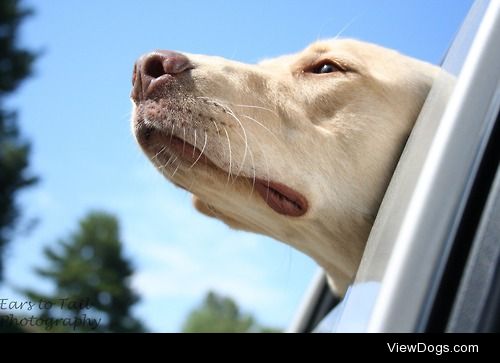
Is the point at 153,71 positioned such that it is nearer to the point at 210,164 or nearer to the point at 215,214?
the point at 210,164

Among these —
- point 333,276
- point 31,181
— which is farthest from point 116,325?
point 333,276

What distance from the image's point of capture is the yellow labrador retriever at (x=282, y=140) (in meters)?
2.55

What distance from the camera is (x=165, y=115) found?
252cm

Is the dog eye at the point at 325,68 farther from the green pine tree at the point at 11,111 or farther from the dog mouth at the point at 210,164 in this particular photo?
the green pine tree at the point at 11,111

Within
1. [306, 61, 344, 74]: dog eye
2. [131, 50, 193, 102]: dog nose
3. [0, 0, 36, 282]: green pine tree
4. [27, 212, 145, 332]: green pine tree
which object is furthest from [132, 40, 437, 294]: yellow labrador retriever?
[27, 212, 145, 332]: green pine tree

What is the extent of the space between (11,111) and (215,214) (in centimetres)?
3104

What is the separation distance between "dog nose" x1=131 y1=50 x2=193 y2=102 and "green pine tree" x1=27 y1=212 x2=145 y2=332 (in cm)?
3856

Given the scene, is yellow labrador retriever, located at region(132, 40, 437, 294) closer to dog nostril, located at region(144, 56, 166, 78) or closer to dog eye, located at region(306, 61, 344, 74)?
dog nostril, located at region(144, 56, 166, 78)

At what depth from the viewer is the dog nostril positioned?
2.56 metres

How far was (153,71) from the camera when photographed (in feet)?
8.49

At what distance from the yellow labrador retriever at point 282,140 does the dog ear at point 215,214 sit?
157mm

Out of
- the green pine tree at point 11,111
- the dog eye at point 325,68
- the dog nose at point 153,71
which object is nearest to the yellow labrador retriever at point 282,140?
the dog nose at point 153,71

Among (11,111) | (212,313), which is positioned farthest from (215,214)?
(212,313)
